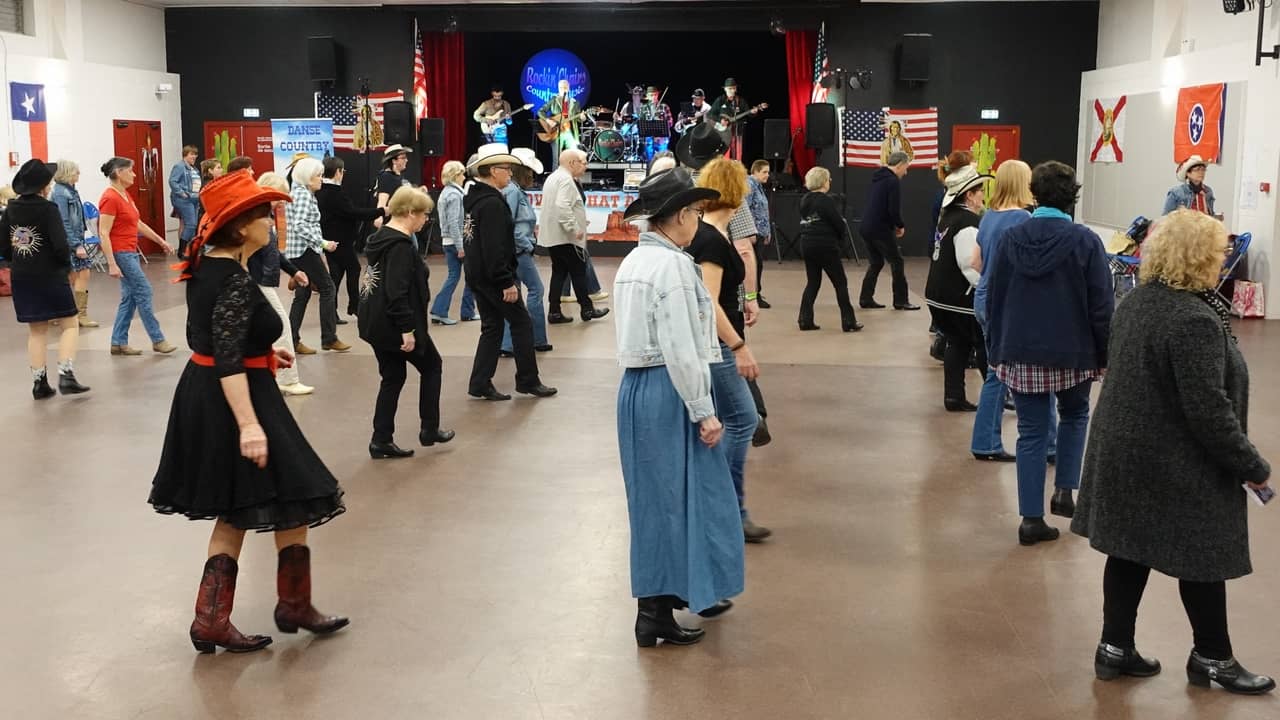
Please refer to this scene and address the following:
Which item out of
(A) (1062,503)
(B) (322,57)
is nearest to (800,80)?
(B) (322,57)

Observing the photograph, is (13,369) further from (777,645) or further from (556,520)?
(777,645)

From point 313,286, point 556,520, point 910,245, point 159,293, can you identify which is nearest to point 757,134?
point 910,245

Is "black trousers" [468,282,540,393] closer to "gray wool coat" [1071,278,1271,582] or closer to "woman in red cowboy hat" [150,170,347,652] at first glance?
"woman in red cowboy hat" [150,170,347,652]

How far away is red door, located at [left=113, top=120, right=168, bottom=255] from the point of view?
1683 centimetres

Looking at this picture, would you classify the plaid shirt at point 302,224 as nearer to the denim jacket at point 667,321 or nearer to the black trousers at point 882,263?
the black trousers at point 882,263

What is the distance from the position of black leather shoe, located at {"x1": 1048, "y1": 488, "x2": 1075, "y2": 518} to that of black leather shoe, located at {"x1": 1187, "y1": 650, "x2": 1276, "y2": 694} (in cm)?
153

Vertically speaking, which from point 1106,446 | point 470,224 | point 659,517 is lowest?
point 659,517

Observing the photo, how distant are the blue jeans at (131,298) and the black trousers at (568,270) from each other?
2836 millimetres

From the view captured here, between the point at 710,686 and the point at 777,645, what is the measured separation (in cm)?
36

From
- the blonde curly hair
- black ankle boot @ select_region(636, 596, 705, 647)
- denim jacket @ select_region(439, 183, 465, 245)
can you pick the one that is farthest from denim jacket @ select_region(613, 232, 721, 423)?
denim jacket @ select_region(439, 183, 465, 245)

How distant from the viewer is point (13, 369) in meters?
8.41

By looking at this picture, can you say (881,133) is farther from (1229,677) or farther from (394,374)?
(1229,677)

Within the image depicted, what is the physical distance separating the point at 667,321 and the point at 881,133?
14395mm

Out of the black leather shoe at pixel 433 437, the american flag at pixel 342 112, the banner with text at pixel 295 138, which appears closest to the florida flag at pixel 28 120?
the banner with text at pixel 295 138
